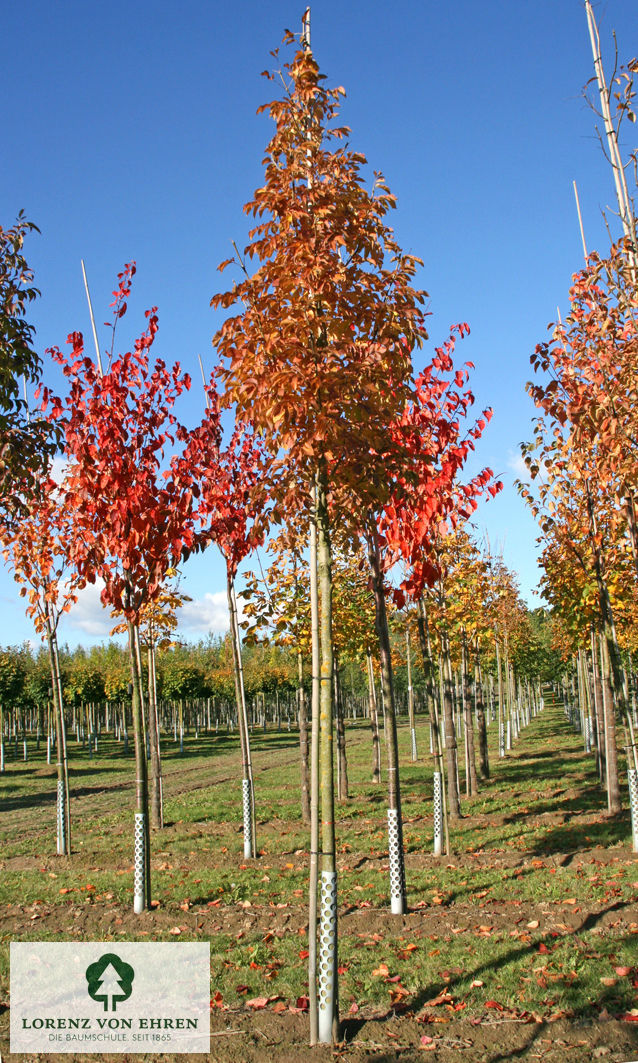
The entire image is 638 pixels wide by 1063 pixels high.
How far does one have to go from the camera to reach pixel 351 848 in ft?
36.2

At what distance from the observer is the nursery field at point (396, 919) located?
15.5ft

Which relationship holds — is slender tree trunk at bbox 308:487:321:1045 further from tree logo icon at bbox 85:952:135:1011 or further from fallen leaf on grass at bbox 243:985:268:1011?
tree logo icon at bbox 85:952:135:1011

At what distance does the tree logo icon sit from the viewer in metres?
5.15

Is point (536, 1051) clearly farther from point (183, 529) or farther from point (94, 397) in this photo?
point (94, 397)

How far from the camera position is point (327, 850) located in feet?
15.6

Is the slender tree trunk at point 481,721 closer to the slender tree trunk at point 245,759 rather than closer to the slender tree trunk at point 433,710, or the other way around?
the slender tree trunk at point 433,710

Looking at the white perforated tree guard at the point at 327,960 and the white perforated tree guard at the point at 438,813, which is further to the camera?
the white perforated tree guard at the point at 438,813

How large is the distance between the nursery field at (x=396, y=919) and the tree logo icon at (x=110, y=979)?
59cm

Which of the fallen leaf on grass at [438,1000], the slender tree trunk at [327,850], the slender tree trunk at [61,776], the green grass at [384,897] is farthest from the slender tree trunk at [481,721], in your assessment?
the slender tree trunk at [327,850]

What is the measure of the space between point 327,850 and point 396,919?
3208 millimetres

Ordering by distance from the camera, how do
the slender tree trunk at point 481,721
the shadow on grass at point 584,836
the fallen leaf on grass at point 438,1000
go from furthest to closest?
1. the slender tree trunk at point 481,721
2. the shadow on grass at point 584,836
3. the fallen leaf on grass at point 438,1000

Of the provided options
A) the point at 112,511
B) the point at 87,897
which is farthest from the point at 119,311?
the point at 87,897

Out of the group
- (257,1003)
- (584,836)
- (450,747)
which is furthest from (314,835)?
(450,747)

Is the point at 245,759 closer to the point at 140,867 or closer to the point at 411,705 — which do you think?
the point at 140,867
